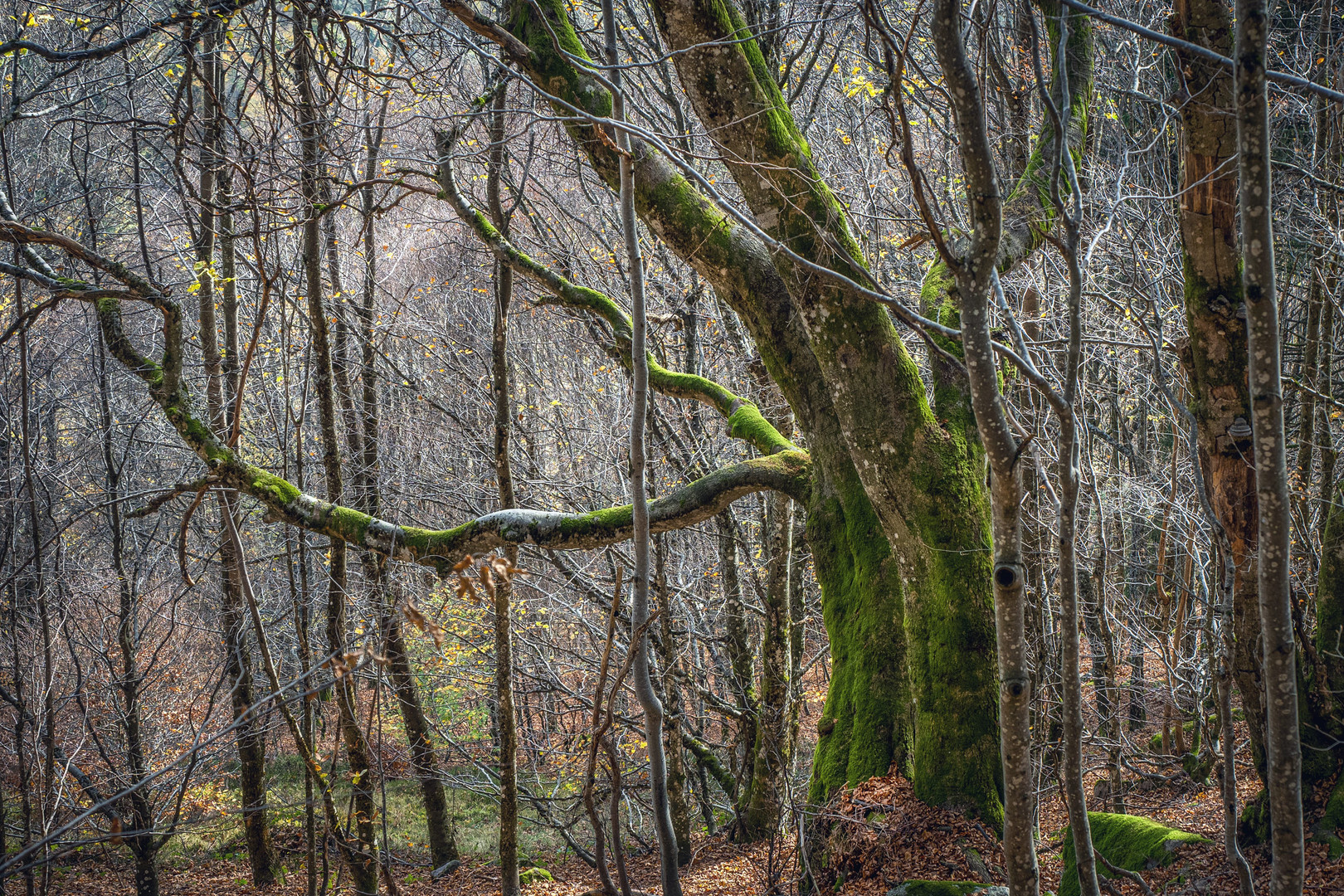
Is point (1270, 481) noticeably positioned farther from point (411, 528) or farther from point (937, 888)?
point (411, 528)

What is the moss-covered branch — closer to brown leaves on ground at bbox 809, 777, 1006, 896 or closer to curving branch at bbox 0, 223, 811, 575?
curving branch at bbox 0, 223, 811, 575

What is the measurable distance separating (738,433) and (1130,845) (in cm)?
331

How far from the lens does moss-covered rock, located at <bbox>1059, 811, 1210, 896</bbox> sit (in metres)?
3.54

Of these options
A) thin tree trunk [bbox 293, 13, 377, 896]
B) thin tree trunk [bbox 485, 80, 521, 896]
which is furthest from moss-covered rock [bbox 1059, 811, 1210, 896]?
thin tree trunk [bbox 293, 13, 377, 896]

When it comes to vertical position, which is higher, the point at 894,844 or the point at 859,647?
the point at 859,647

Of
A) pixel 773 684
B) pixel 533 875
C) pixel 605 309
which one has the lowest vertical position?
pixel 533 875

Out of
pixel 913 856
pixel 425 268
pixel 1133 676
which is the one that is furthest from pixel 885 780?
pixel 425 268

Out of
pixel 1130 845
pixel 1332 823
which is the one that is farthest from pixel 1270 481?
pixel 1332 823

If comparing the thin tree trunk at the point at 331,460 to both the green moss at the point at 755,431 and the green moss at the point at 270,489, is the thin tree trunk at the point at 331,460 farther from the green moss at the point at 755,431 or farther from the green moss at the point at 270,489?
the green moss at the point at 755,431

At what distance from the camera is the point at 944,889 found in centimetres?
359

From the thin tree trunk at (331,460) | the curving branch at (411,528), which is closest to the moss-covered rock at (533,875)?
the thin tree trunk at (331,460)

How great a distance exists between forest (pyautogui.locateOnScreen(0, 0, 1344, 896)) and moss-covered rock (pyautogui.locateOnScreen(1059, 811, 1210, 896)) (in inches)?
1.2

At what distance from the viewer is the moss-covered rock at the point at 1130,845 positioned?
3539mm

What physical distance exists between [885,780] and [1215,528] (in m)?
2.42
